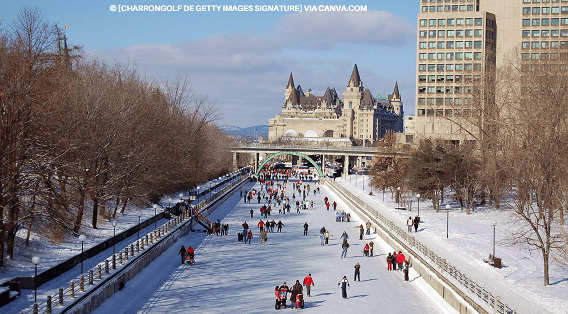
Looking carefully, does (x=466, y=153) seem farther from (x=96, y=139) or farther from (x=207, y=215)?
(x=96, y=139)

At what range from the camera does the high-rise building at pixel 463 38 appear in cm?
7262

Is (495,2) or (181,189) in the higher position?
(495,2)

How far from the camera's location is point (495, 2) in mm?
76188

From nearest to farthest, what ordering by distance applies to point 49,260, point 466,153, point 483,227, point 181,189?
point 49,260
point 483,227
point 466,153
point 181,189

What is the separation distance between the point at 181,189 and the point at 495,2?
50717 mm

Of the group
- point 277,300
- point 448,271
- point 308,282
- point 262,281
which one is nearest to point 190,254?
point 262,281

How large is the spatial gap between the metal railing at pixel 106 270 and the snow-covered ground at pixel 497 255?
13607mm

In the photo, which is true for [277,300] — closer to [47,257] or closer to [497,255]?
[47,257]

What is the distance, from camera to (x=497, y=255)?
25.6m

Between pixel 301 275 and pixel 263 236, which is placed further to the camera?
pixel 263 236

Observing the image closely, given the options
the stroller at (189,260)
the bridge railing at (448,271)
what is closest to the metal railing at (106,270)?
the stroller at (189,260)

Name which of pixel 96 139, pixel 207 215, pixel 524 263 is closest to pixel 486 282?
pixel 524 263

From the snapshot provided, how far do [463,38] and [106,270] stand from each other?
64652 millimetres

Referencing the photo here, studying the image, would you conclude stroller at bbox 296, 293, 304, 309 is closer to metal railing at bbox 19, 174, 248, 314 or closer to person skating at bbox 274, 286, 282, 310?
person skating at bbox 274, 286, 282, 310
